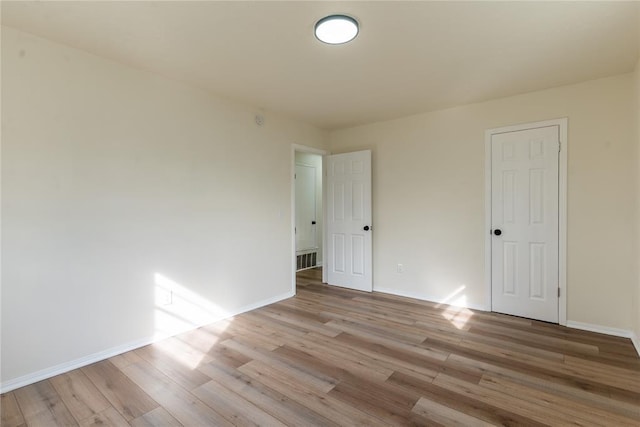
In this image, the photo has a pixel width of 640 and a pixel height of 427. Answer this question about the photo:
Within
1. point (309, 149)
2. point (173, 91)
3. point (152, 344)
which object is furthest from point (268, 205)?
point (152, 344)

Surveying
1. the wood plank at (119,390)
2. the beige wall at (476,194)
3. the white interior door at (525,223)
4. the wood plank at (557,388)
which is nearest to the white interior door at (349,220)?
the beige wall at (476,194)

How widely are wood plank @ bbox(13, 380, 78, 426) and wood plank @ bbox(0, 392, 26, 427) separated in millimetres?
18

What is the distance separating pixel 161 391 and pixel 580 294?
12.7 ft

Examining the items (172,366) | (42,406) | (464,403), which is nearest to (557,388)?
(464,403)

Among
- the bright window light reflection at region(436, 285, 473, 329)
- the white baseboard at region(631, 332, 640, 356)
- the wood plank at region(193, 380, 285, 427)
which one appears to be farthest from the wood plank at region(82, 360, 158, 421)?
the white baseboard at region(631, 332, 640, 356)

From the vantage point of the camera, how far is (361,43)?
230 cm

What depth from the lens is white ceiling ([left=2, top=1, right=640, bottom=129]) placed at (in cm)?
192

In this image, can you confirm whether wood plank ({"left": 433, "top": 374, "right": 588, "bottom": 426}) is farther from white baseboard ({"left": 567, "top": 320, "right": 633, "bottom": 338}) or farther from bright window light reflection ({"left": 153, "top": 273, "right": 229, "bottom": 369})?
bright window light reflection ({"left": 153, "top": 273, "right": 229, "bottom": 369})

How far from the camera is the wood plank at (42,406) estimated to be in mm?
1802

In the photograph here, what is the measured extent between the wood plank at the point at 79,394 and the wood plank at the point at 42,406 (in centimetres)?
3

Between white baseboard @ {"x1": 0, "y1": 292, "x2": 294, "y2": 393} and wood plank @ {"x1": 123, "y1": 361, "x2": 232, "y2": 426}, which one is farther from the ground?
white baseboard @ {"x1": 0, "y1": 292, "x2": 294, "y2": 393}

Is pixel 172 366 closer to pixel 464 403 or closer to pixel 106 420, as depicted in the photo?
pixel 106 420

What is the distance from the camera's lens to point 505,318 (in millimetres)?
3354

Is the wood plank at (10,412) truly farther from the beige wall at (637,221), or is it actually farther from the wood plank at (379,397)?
the beige wall at (637,221)
